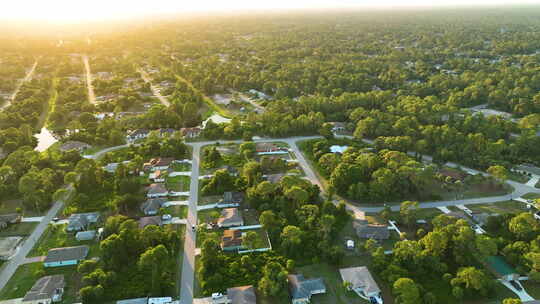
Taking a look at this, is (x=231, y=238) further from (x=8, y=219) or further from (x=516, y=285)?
(x=516, y=285)

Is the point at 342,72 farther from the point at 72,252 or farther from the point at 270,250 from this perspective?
the point at 72,252

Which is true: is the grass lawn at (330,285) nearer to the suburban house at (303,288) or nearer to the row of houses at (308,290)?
the row of houses at (308,290)

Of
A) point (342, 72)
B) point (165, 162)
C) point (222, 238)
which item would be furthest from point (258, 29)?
point (222, 238)

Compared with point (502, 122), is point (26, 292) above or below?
below

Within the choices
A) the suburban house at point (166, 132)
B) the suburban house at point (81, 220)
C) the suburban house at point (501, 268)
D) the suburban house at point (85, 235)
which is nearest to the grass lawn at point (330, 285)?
the suburban house at point (501, 268)

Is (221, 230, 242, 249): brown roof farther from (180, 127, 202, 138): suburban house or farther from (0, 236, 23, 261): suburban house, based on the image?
(180, 127, 202, 138): suburban house

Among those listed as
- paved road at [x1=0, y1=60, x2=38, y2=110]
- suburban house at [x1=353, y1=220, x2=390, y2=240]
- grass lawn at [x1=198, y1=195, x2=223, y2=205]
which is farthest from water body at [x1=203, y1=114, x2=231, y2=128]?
paved road at [x1=0, y1=60, x2=38, y2=110]

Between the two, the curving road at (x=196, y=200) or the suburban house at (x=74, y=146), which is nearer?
the curving road at (x=196, y=200)
